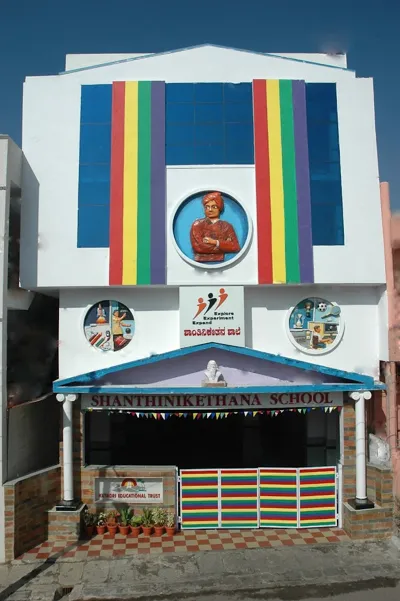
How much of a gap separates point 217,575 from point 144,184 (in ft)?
31.2

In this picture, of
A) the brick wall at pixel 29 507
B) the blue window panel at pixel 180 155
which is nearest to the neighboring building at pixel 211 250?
the blue window panel at pixel 180 155

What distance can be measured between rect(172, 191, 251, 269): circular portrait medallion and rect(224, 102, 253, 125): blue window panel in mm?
2133

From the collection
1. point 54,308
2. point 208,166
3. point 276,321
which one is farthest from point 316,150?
point 54,308

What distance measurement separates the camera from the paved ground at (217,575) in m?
10.2

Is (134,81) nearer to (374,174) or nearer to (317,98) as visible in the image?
(317,98)

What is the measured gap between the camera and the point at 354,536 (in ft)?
40.7

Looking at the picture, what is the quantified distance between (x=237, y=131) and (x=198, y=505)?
9883mm

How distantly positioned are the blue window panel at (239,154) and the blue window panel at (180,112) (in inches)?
52.6

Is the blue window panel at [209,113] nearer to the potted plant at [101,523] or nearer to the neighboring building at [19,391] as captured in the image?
the neighboring building at [19,391]

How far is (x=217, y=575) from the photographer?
10.9 metres

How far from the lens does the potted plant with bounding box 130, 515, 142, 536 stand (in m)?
12.7

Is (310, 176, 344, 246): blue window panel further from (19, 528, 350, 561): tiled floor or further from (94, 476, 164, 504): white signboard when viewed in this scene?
(94, 476, 164, 504): white signboard

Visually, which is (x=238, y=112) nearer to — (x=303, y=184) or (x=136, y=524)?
(x=303, y=184)

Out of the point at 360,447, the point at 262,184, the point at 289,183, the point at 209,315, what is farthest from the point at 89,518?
the point at 289,183
